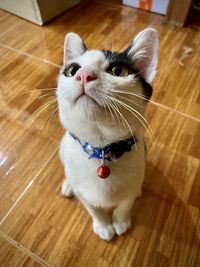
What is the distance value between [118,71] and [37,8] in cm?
138

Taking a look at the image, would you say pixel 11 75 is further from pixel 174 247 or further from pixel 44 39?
pixel 174 247

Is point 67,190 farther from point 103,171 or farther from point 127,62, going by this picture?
point 127,62

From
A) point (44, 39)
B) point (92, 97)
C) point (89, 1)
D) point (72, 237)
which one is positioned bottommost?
point (72, 237)

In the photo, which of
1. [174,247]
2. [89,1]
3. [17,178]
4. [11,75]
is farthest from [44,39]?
[174,247]

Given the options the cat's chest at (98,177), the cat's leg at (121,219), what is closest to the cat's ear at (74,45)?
the cat's chest at (98,177)

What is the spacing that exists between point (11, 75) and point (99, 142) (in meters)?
1.05

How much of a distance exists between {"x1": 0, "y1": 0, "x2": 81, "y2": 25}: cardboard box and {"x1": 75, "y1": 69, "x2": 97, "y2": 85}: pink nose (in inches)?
54.8

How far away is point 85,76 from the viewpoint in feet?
1.56

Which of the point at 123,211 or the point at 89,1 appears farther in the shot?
the point at 89,1

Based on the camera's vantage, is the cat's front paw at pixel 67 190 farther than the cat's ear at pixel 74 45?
Yes

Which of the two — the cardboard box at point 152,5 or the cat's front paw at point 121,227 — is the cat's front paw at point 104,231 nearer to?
the cat's front paw at point 121,227

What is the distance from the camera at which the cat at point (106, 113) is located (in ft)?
1.60

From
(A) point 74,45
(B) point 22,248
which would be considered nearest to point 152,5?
(A) point 74,45

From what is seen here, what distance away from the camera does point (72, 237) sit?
900 millimetres
